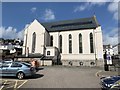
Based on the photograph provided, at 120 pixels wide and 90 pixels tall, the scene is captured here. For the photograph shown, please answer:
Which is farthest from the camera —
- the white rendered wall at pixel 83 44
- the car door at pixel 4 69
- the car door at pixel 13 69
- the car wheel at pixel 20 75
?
the white rendered wall at pixel 83 44

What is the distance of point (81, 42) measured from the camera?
42.8 m

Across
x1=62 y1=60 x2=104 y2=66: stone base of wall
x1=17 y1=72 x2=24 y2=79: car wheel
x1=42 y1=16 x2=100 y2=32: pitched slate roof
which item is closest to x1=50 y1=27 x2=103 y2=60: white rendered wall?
x1=62 y1=60 x2=104 y2=66: stone base of wall

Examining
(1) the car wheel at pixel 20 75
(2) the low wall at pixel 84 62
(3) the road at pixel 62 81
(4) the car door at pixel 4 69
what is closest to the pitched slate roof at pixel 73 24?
(2) the low wall at pixel 84 62

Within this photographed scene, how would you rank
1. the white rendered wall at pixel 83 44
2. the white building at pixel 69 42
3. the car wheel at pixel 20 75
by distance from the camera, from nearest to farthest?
the car wheel at pixel 20 75
the white rendered wall at pixel 83 44
the white building at pixel 69 42

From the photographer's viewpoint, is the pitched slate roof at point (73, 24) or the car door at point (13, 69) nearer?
the car door at point (13, 69)

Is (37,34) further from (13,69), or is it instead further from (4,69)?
(13,69)

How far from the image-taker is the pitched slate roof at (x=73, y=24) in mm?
44356

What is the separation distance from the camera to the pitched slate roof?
146 feet

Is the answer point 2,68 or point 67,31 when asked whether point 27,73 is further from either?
point 67,31

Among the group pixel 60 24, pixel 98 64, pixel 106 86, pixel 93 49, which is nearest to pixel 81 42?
pixel 93 49

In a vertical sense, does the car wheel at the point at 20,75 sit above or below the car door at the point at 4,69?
below

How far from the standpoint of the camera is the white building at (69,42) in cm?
4094

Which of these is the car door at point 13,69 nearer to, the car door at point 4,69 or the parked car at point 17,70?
the parked car at point 17,70

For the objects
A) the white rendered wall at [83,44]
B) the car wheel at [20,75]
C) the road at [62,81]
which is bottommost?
the road at [62,81]
